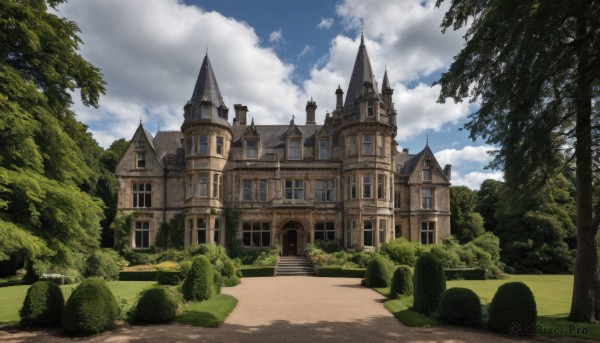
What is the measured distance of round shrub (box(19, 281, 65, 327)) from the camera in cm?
1117

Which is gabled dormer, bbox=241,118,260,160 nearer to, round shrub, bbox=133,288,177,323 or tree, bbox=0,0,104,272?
tree, bbox=0,0,104,272

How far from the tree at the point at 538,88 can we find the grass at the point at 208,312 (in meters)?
9.78

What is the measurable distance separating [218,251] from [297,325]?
58.6 ft

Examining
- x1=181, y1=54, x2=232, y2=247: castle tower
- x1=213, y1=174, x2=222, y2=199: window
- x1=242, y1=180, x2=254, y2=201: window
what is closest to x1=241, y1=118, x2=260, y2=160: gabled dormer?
x1=181, y1=54, x2=232, y2=247: castle tower

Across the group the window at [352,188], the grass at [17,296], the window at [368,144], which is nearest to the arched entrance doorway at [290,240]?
the window at [352,188]

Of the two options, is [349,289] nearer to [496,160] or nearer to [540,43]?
[496,160]

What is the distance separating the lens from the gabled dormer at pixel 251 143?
33.1m

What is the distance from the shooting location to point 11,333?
10.6 m

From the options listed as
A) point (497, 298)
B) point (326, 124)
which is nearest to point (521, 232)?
point (326, 124)

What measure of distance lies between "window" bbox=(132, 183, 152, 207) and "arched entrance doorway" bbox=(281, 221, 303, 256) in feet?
36.5

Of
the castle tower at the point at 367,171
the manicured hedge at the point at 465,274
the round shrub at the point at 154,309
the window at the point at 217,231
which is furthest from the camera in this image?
the window at the point at 217,231

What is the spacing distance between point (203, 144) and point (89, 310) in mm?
21859

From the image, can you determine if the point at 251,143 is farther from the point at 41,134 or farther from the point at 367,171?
the point at 41,134

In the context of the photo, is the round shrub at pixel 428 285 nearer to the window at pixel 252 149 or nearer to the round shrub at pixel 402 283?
the round shrub at pixel 402 283
